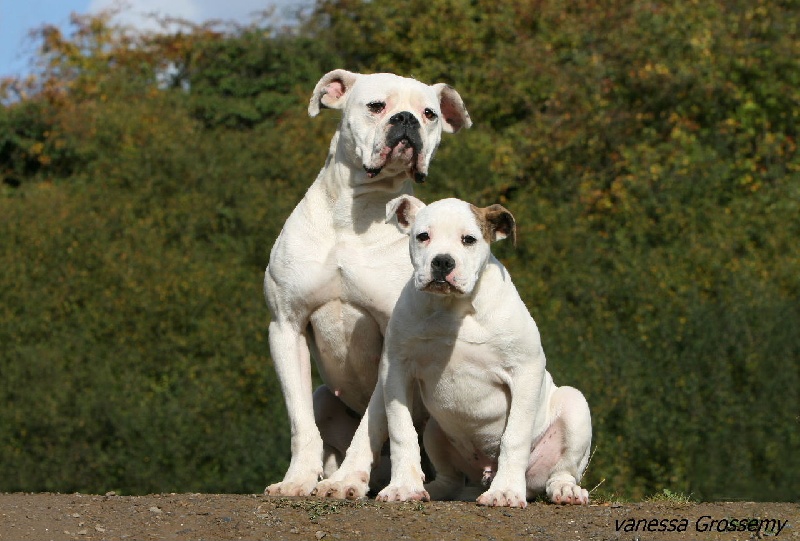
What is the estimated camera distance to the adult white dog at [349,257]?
830 cm

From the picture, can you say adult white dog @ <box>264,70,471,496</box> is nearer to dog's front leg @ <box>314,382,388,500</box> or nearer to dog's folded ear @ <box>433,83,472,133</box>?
dog's folded ear @ <box>433,83,472,133</box>

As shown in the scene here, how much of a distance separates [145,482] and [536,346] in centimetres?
1351

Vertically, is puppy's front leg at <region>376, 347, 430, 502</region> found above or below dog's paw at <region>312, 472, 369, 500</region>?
above

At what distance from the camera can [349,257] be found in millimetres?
8359

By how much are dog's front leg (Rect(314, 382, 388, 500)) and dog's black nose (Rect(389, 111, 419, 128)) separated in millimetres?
1637

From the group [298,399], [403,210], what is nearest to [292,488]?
[298,399]

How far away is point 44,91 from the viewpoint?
2920 centimetres

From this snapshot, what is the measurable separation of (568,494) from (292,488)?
1.64 m

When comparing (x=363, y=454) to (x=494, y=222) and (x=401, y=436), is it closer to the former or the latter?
(x=401, y=436)

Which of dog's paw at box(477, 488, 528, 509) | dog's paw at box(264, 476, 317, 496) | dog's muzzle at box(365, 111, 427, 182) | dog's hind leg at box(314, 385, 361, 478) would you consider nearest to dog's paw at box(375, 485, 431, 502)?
dog's paw at box(477, 488, 528, 509)

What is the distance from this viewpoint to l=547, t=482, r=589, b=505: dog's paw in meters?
7.76

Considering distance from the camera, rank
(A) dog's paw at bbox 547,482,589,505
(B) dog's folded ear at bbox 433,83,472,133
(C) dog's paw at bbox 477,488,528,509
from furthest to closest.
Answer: (B) dog's folded ear at bbox 433,83,472,133
(A) dog's paw at bbox 547,482,589,505
(C) dog's paw at bbox 477,488,528,509

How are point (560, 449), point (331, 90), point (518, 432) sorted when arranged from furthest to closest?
point (331, 90) < point (560, 449) < point (518, 432)

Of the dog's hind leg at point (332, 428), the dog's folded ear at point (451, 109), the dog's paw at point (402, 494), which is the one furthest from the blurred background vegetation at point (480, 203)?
the dog's paw at point (402, 494)
